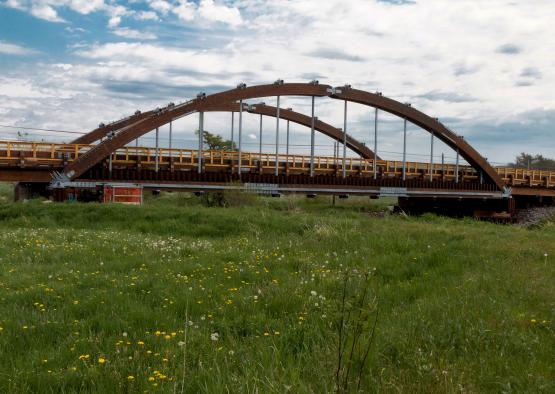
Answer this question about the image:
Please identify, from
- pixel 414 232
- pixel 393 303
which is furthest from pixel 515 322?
pixel 414 232

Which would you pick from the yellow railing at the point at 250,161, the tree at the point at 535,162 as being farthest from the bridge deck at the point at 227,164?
the tree at the point at 535,162

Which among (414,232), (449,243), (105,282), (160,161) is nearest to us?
(105,282)

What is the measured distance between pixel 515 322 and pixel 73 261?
26.0 ft

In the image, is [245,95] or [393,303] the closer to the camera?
[393,303]

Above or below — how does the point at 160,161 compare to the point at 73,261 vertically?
above

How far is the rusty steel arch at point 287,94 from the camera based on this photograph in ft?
91.7

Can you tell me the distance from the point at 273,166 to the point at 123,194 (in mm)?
10996

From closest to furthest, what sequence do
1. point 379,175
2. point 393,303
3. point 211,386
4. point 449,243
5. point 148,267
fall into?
point 211,386, point 393,303, point 148,267, point 449,243, point 379,175

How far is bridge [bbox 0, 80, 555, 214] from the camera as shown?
27.8 m

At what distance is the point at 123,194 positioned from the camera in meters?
28.2

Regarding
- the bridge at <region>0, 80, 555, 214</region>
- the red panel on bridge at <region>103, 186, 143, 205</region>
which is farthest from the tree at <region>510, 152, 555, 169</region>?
the red panel on bridge at <region>103, 186, 143, 205</region>

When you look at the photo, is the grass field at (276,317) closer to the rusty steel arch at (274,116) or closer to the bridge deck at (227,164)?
the bridge deck at (227,164)

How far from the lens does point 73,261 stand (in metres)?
10.3

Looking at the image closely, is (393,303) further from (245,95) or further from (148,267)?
(245,95)
